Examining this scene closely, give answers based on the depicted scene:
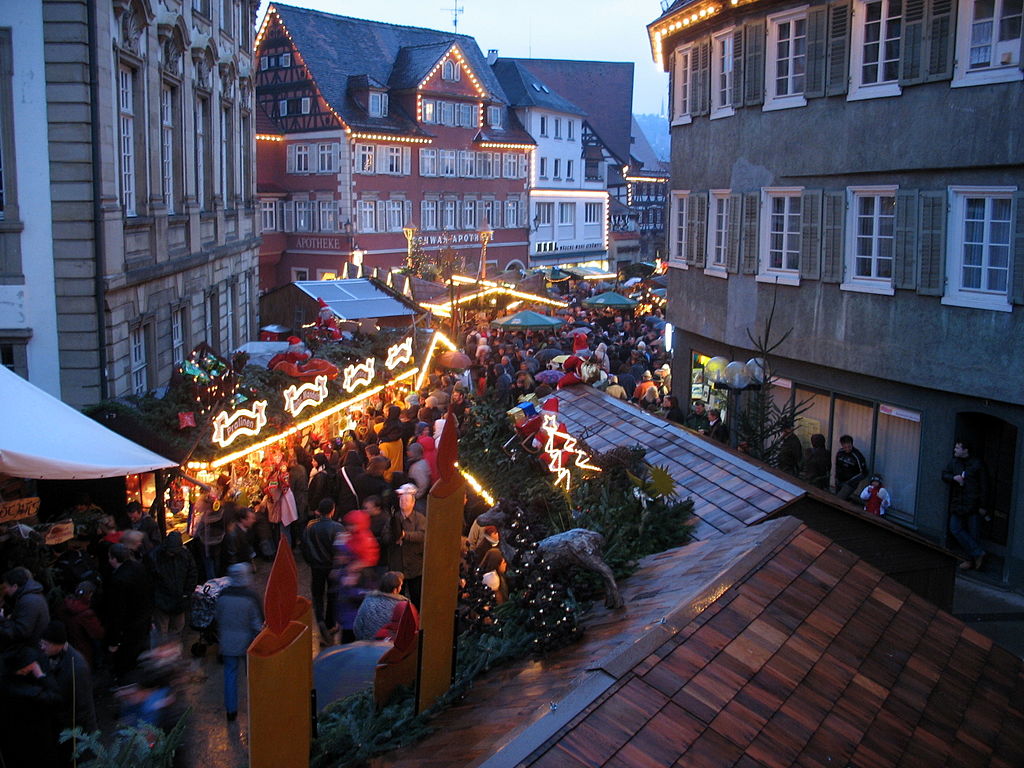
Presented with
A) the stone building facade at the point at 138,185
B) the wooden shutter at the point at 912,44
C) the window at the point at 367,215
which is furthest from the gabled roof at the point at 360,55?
the wooden shutter at the point at 912,44

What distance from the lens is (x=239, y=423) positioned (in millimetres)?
12852

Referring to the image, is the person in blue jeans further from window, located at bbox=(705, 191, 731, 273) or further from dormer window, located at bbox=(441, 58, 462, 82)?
dormer window, located at bbox=(441, 58, 462, 82)

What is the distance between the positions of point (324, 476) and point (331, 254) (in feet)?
112

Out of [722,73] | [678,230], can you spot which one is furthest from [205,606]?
[678,230]

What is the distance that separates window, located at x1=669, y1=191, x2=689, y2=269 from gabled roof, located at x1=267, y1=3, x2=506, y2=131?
2759 centimetres

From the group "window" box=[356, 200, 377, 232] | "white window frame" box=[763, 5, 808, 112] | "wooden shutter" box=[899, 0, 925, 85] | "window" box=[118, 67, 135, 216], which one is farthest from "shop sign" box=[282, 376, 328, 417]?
"window" box=[356, 200, 377, 232]

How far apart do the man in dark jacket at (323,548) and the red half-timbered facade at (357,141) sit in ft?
108

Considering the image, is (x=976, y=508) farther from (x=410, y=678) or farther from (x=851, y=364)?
(x=410, y=678)

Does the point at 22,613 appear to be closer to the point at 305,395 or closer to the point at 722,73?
the point at 305,395

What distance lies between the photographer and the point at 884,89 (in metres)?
14.8

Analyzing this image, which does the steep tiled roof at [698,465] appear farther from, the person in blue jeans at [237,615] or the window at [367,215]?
the window at [367,215]

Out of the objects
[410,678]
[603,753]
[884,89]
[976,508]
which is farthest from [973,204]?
[603,753]

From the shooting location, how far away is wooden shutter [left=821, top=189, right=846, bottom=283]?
15648 mm

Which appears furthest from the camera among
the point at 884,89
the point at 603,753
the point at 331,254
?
the point at 331,254
